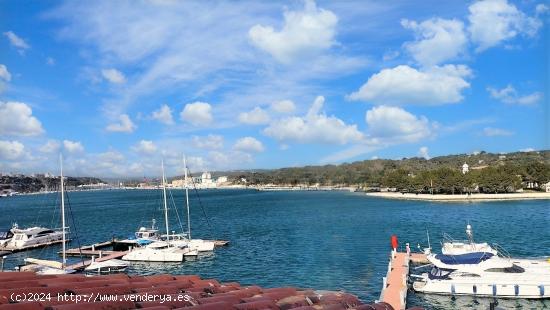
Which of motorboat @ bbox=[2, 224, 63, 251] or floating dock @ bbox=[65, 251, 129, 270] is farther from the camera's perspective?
motorboat @ bbox=[2, 224, 63, 251]

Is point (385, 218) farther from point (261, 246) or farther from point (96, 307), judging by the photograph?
point (96, 307)

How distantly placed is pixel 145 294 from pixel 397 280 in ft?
80.5

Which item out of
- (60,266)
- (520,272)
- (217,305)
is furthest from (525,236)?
(217,305)

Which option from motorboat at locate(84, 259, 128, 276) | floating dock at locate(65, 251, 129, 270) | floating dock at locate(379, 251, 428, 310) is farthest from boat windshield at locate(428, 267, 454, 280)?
floating dock at locate(65, 251, 129, 270)

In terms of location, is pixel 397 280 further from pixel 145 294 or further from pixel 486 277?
pixel 145 294

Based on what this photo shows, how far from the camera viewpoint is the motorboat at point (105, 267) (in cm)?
4369

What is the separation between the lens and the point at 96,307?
11172mm

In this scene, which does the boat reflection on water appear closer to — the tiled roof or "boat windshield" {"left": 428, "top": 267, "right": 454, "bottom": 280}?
"boat windshield" {"left": 428, "top": 267, "right": 454, "bottom": 280}

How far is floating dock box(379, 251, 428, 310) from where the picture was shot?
28.5 metres

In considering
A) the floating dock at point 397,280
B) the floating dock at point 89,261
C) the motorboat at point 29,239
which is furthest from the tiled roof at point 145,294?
the motorboat at point 29,239

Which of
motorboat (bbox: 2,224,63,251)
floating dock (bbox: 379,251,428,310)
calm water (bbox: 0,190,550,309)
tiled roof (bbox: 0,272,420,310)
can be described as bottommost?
calm water (bbox: 0,190,550,309)

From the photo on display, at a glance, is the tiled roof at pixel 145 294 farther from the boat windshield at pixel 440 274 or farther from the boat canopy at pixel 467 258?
the boat canopy at pixel 467 258

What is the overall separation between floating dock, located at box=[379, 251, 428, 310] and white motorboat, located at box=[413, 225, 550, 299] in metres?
1.63

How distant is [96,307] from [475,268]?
29272 millimetres
